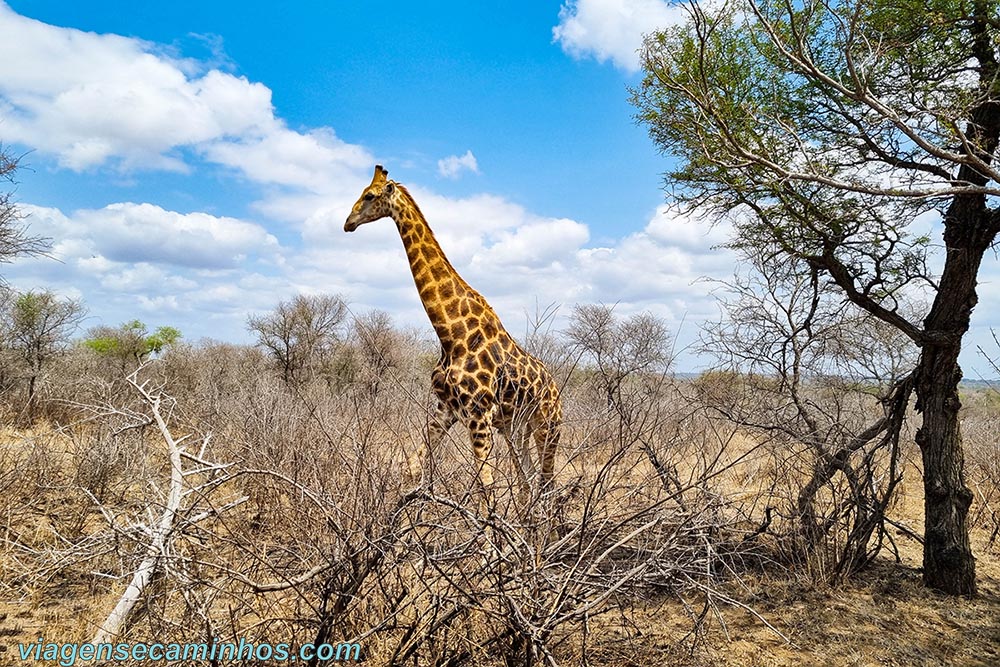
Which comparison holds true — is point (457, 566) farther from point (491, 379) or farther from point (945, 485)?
point (945, 485)

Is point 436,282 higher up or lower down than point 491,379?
higher up

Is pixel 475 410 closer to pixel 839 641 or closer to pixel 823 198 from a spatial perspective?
pixel 839 641

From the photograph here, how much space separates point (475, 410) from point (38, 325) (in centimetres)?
1753

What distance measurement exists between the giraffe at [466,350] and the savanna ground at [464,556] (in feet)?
1.47

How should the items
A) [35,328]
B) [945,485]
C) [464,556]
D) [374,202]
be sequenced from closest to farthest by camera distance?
1. [464,556]
2. [945,485]
3. [374,202]
4. [35,328]

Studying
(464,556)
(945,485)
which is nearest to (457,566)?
(464,556)

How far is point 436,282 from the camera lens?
578cm

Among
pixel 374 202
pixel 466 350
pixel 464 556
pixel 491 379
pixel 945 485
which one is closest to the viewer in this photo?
pixel 464 556

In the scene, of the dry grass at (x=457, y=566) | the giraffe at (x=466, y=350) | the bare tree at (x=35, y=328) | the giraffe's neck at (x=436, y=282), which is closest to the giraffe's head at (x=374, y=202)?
the giraffe at (x=466, y=350)

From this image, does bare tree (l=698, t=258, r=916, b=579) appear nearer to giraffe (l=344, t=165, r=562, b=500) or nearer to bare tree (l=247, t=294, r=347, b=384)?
giraffe (l=344, t=165, r=562, b=500)

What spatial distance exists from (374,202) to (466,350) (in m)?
1.66

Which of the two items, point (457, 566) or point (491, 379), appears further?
point (491, 379)

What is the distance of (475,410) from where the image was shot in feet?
16.5

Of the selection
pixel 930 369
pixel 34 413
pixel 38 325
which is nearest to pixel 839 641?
Answer: pixel 930 369
